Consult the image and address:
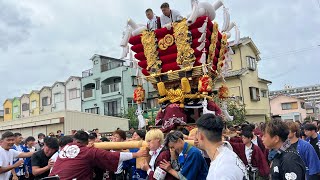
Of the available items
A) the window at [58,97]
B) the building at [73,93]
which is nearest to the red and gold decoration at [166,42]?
the building at [73,93]

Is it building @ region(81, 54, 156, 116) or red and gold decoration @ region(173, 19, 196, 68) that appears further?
building @ region(81, 54, 156, 116)

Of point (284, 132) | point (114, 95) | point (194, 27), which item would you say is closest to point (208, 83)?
point (194, 27)

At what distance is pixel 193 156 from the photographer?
140 inches

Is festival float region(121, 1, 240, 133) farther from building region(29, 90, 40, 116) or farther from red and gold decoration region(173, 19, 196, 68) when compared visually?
building region(29, 90, 40, 116)

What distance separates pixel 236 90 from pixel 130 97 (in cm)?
1049

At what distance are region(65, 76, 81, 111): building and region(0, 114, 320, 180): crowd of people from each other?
97.4 ft

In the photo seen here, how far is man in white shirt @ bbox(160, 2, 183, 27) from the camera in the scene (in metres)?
6.80

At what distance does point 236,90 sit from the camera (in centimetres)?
2594

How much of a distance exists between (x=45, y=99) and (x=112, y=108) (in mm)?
11743

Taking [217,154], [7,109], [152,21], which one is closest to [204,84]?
[152,21]

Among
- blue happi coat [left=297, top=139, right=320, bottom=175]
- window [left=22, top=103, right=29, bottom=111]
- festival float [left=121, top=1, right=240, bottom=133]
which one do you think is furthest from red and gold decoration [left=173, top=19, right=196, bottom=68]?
window [left=22, top=103, right=29, bottom=111]

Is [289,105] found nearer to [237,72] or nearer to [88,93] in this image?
[237,72]

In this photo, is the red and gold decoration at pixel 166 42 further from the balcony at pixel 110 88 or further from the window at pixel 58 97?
the window at pixel 58 97

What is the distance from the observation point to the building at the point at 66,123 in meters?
24.6
